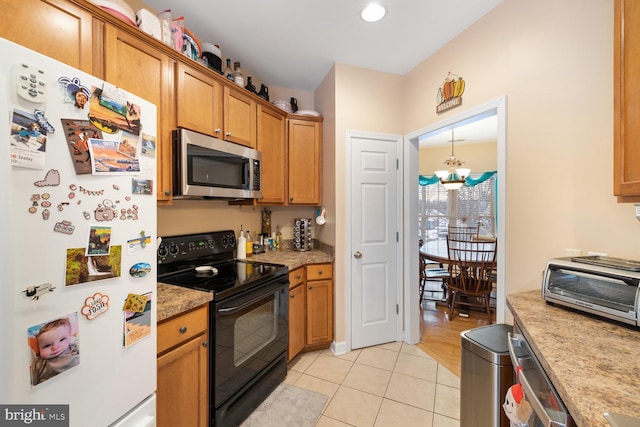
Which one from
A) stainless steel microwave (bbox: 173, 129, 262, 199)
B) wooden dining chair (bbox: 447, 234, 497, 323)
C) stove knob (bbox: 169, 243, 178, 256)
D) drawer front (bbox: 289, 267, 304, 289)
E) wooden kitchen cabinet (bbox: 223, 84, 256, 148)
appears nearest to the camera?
stainless steel microwave (bbox: 173, 129, 262, 199)

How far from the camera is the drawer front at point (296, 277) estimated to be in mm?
2186

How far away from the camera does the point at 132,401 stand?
3.07ft

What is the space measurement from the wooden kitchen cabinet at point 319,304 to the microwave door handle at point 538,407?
1671mm

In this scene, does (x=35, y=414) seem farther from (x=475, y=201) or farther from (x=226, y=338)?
(x=475, y=201)

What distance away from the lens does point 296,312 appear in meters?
2.26

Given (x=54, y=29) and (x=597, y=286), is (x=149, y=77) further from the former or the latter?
(x=597, y=286)

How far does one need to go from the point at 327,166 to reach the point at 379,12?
126 centimetres

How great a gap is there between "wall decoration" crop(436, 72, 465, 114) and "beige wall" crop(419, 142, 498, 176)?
3.69 m

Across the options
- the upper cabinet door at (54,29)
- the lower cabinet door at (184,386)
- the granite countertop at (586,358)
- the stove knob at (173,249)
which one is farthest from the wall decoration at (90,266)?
the granite countertop at (586,358)

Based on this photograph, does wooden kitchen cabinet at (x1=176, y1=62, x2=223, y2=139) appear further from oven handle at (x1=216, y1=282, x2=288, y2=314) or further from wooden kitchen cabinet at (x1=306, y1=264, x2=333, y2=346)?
wooden kitchen cabinet at (x1=306, y1=264, x2=333, y2=346)

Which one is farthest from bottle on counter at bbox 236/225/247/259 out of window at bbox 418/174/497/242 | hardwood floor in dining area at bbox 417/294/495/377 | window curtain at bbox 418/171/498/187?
window curtain at bbox 418/171/498/187

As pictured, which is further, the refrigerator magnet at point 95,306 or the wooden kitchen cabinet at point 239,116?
the wooden kitchen cabinet at point 239,116

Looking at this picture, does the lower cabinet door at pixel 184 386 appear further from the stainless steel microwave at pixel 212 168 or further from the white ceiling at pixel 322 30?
the white ceiling at pixel 322 30

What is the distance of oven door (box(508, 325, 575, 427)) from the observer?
69 cm
